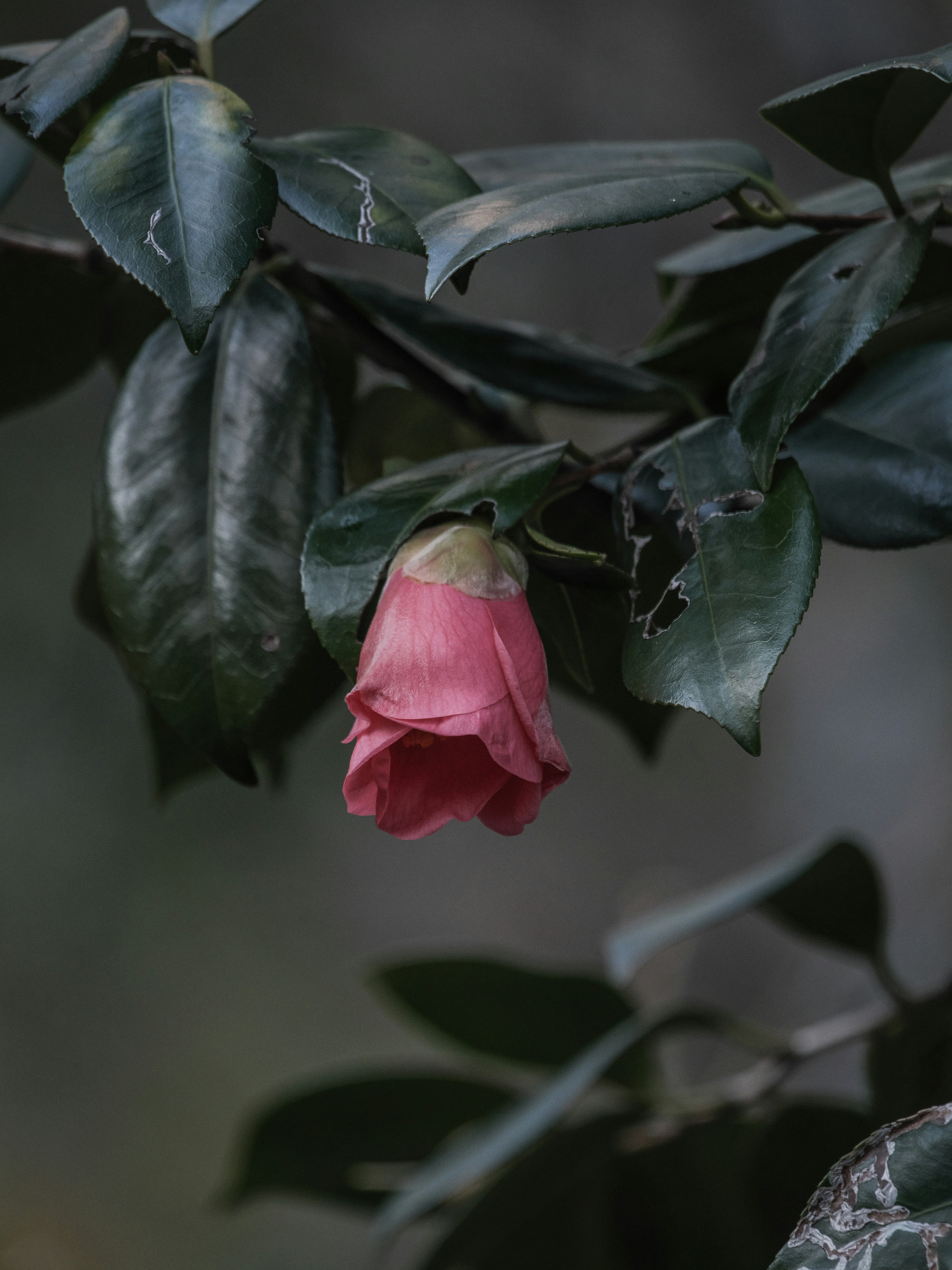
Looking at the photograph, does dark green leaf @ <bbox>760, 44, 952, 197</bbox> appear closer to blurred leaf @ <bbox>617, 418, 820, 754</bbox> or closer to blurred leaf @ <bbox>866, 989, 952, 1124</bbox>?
blurred leaf @ <bbox>617, 418, 820, 754</bbox>

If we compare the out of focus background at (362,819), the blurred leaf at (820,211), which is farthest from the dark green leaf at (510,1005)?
the out of focus background at (362,819)

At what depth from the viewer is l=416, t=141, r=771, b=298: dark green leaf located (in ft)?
0.99

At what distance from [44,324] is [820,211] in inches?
14.9

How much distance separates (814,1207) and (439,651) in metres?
0.20

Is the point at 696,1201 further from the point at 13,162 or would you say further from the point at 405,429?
the point at 13,162

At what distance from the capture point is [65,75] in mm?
356

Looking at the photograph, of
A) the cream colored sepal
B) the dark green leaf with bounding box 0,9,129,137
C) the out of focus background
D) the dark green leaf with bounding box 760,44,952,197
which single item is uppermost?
the dark green leaf with bounding box 0,9,129,137

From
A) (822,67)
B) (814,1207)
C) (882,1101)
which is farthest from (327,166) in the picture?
(822,67)

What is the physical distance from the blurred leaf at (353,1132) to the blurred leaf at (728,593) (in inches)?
19.2

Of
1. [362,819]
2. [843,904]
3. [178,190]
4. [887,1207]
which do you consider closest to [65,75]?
[178,190]

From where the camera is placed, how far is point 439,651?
309 mm

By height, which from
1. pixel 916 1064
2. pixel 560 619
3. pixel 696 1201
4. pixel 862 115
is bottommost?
pixel 696 1201

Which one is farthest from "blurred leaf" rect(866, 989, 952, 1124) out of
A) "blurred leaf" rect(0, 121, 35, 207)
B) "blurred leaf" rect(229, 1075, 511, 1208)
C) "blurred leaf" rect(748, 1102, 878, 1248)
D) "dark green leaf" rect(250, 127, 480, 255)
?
"blurred leaf" rect(0, 121, 35, 207)

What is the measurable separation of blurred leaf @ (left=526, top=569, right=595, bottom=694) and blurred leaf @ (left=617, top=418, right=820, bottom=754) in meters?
0.03
